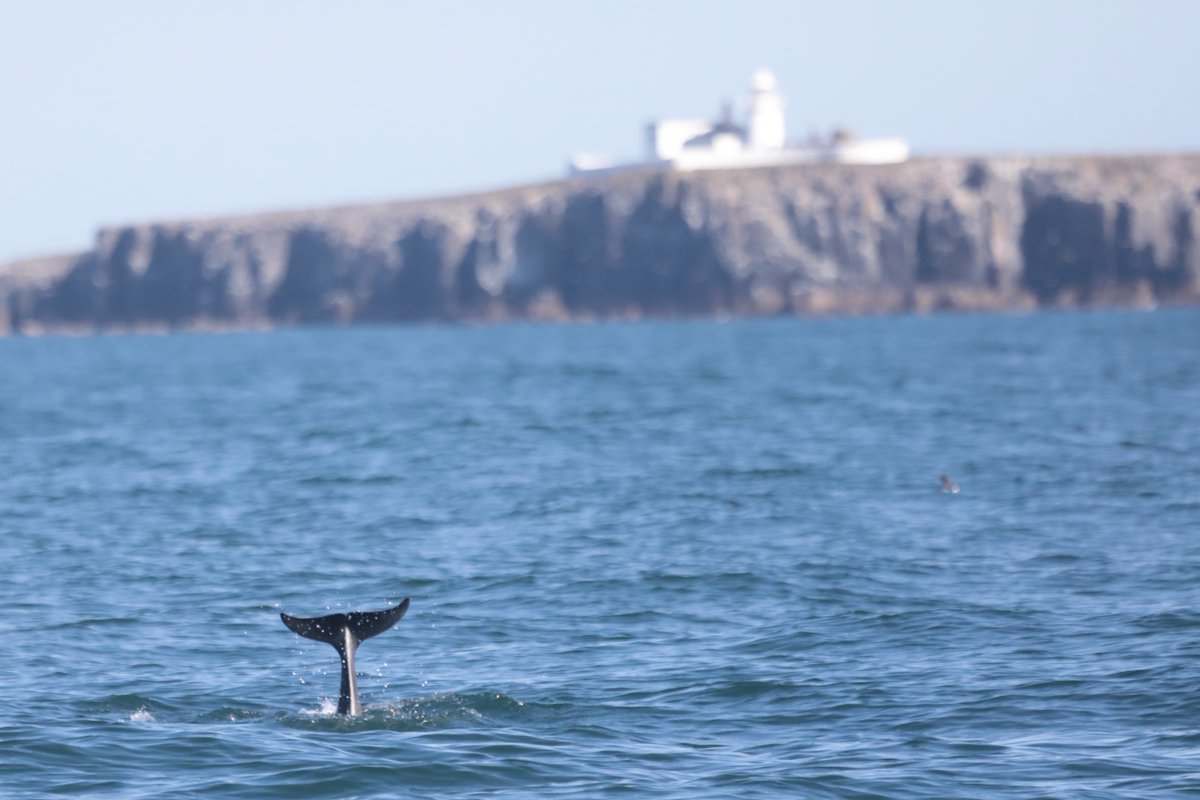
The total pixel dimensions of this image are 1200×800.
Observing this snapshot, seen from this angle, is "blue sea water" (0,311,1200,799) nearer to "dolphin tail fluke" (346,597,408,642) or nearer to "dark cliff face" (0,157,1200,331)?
"dolphin tail fluke" (346,597,408,642)

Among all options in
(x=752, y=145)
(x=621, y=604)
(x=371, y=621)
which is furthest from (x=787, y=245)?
(x=371, y=621)

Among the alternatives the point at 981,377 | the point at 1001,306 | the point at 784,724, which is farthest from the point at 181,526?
the point at 1001,306

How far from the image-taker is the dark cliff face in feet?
479

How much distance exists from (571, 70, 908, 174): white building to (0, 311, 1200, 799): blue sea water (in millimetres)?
112076

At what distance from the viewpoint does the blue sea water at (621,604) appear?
15039mm

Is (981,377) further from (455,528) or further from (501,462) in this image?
(455,528)

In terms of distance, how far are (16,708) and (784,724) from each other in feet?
25.3

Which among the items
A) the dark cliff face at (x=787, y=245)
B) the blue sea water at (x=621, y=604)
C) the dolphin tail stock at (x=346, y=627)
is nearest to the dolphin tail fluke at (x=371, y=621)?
the dolphin tail stock at (x=346, y=627)

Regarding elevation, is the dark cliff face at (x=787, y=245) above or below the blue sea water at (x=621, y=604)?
above

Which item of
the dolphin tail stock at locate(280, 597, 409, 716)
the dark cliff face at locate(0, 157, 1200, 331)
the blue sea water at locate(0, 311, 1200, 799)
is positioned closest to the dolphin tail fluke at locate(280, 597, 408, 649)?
the dolphin tail stock at locate(280, 597, 409, 716)

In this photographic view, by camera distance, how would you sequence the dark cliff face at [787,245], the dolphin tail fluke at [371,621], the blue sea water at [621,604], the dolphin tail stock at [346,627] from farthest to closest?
1. the dark cliff face at [787,245]
2. the dolphin tail stock at [346,627]
3. the dolphin tail fluke at [371,621]
4. the blue sea water at [621,604]

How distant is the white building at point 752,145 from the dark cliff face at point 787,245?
5.52 m

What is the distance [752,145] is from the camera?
165 m

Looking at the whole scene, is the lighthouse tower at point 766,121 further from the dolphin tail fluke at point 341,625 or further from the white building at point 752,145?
the dolphin tail fluke at point 341,625
